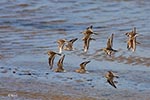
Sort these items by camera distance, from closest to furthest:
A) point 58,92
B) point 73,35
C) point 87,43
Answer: point 58,92
point 87,43
point 73,35

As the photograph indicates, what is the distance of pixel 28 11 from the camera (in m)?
19.0

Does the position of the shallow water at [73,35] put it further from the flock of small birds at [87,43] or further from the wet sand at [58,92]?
the wet sand at [58,92]

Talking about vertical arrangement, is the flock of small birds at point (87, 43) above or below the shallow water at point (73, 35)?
above

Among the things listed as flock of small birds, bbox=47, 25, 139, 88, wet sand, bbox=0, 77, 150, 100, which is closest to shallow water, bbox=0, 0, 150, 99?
flock of small birds, bbox=47, 25, 139, 88

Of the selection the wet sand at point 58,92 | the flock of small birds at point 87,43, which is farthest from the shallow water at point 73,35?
the wet sand at point 58,92

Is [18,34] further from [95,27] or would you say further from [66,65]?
[66,65]

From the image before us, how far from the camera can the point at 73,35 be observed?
14945mm

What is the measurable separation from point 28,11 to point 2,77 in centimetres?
831

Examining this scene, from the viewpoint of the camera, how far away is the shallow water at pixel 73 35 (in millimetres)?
11062

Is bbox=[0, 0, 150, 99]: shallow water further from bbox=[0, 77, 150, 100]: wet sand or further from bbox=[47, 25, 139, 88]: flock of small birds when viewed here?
bbox=[0, 77, 150, 100]: wet sand

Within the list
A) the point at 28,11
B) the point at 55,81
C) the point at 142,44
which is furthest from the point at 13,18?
the point at 55,81

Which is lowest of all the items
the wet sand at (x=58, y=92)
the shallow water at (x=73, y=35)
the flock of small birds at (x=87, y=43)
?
the shallow water at (x=73, y=35)

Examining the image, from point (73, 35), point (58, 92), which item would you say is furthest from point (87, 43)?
point (73, 35)

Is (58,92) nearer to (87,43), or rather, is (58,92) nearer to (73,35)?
(87,43)
